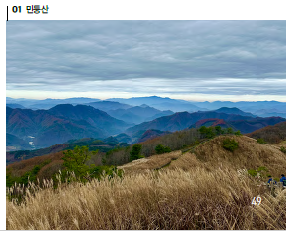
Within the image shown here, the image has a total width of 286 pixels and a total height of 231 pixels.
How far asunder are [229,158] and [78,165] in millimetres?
21231

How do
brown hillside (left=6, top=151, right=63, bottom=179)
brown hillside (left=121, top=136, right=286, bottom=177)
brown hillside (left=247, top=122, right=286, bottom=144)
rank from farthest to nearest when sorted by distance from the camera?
1. brown hillside (left=247, top=122, right=286, bottom=144)
2. brown hillside (left=6, top=151, right=63, bottom=179)
3. brown hillside (left=121, top=136, right=286, bottom=177)

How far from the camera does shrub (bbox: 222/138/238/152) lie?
1154 inches

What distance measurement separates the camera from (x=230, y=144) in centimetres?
2942

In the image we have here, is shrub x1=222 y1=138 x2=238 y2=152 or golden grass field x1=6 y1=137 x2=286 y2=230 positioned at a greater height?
golden grass field x1=6 y1=137 x2=286 y2=230

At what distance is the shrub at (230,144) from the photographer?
29.3 m

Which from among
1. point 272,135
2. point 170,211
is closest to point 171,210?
point 170,211

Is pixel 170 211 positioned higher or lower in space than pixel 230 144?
higher

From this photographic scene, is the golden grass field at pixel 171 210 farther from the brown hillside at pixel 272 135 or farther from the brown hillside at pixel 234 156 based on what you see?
the brown hillside at pixel 272 135

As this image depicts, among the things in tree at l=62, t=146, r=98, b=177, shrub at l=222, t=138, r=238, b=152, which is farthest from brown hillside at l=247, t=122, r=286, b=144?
tree at l=62, t=146, r=98, b=177

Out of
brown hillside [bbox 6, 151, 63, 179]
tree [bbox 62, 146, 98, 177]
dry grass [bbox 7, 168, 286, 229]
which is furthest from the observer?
brown hillside [bbox 6, 151, 63, 179]

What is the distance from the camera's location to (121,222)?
2.92 metres

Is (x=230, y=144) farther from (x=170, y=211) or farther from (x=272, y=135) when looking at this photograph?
(x=272, y=135)

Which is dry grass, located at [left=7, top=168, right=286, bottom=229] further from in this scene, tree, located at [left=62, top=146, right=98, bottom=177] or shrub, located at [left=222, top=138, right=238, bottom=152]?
shrub, located at [left=222, top=138, right=238, bottom=152]
